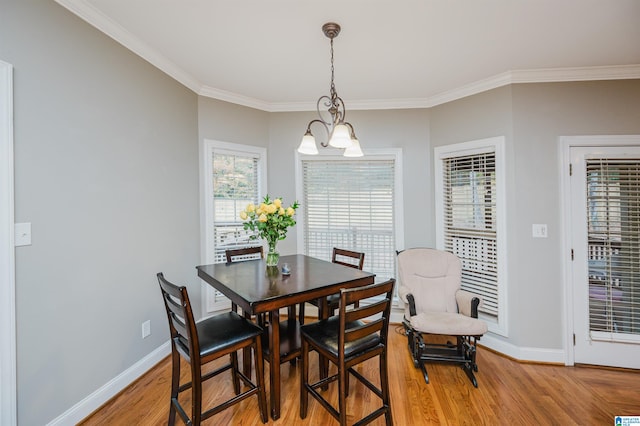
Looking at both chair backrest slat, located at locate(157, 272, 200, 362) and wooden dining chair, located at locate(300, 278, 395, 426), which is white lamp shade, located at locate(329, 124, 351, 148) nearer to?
wooden dining chair, located at locate(300, 278, 395, 426)

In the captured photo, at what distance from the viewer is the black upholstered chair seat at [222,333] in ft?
5.57

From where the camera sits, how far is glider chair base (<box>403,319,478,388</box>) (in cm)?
243

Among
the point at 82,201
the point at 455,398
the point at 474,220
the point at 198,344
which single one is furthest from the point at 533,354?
the point at 82,201

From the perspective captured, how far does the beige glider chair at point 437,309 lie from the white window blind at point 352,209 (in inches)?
24.2

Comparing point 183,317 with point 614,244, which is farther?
point 614,244

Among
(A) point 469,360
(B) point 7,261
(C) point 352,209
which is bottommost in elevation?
(A) point 469,360

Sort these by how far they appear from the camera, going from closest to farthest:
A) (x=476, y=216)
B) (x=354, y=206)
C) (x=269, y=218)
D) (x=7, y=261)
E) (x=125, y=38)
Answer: (x=7, y=261) < (x=125, y=38) < (x=269, y=218) < (x=476, y=216) < (x=354, y=206)

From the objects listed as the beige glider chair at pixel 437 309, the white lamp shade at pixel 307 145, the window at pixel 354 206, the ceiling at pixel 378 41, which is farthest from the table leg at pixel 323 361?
the ceiling at pixel 378 41

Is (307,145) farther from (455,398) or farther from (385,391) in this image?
(455,398)

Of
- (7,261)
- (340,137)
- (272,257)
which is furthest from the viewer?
(272,257)

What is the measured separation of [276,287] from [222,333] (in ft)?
1.49

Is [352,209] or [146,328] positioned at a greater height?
[352,209]

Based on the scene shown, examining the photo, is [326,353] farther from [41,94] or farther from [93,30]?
[93,30]

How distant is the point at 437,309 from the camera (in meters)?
2.86
